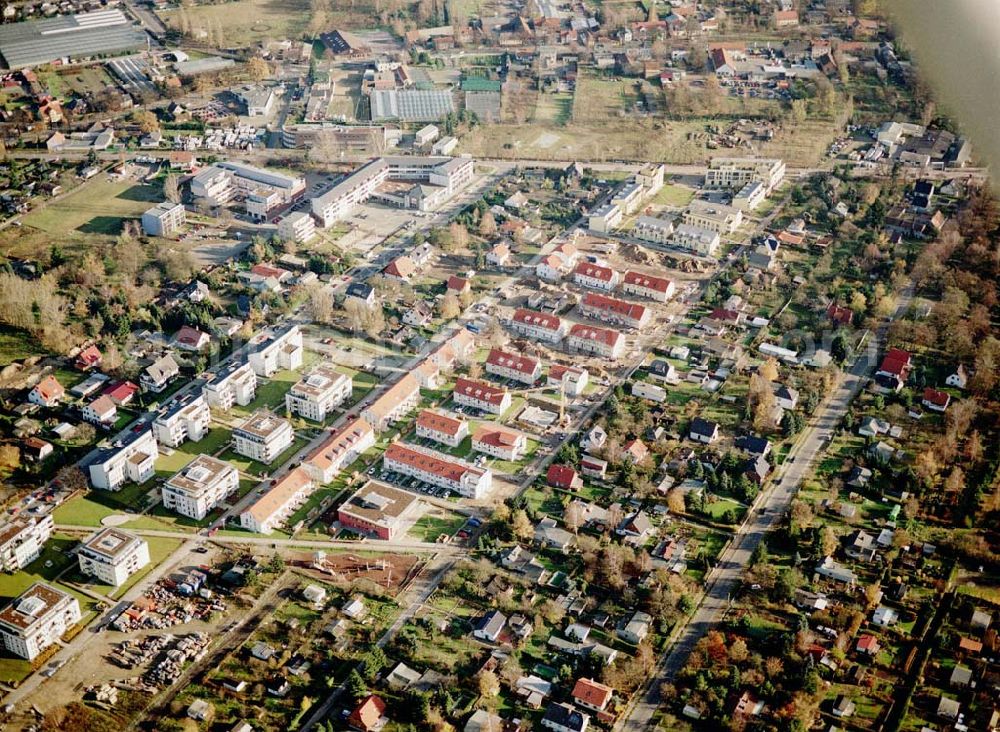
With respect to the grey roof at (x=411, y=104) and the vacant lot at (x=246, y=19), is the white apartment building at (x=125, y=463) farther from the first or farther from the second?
the vacant lot at (x=246, y=19)

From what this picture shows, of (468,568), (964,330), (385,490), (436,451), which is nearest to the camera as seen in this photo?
(468,568)

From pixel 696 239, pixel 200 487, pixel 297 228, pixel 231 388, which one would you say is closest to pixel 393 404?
pixel 231 388

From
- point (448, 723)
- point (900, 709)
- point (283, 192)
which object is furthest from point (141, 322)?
point (900, 709)

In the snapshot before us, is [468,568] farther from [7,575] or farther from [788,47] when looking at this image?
[788,47]

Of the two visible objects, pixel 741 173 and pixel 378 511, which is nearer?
pixel 378 511

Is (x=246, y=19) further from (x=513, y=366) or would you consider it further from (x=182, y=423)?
(x=182, y=423)

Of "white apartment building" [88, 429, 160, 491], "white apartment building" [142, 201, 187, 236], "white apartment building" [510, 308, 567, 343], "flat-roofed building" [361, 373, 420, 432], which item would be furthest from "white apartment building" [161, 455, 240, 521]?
"white apartment building" [142, 201, 187, 236]

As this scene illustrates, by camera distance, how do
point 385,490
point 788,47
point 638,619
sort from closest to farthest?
point 638,619 → point 385,490 → point 788,47
